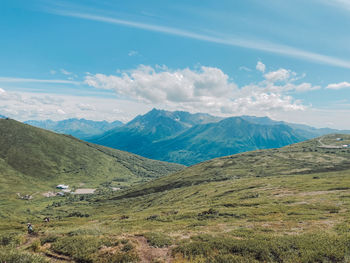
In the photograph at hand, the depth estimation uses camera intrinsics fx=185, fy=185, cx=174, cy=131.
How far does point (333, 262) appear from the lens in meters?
16.2

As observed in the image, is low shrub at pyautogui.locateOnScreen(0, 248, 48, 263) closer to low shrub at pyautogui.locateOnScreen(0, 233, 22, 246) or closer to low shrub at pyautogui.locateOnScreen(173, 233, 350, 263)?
low shrub at pyautogui.locateOnScreen(0, 233, 22, 246)

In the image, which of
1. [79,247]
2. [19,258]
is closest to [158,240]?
[79,247]

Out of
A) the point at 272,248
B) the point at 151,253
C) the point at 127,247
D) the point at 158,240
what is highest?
the point at 272,248

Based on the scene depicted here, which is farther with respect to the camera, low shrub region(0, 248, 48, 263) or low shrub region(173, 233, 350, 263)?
low shrub region(173, 233, 350, 263)

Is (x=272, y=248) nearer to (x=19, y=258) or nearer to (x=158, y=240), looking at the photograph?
(x=158, y=240)

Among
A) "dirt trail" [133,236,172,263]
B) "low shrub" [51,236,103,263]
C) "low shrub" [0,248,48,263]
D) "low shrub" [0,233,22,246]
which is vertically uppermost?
"low shrub" [0,248,48,263]

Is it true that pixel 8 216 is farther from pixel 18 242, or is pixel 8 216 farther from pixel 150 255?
pixel 150 255

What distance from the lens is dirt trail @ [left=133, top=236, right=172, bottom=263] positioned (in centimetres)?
1827

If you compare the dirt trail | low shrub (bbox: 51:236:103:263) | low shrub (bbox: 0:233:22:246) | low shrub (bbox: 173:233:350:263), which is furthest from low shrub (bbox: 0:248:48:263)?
low shrub (bbox: 173:233:350:263)

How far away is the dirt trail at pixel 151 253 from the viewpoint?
1827cm

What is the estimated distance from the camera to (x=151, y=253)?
19.6 m

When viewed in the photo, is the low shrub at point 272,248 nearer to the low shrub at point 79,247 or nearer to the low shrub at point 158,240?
the low shrub at point 158,240

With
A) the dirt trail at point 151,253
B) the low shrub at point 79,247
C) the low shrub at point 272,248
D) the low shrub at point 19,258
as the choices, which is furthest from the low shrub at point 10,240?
the low shrub at point 272,248

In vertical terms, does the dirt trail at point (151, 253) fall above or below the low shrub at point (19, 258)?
below
